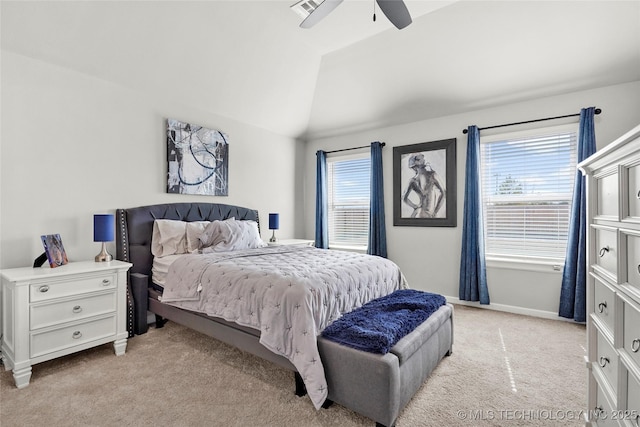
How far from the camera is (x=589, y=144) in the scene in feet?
10.9

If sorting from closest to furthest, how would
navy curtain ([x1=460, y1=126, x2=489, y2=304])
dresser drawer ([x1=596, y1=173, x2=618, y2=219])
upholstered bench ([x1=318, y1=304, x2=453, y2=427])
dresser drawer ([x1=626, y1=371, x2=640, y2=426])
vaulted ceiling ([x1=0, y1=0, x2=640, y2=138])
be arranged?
dresser drawer ([x1=626, y1=371, x2=640, y2=426]) < dresser drawer ([x1=596, y1=173, x2=618, y2=219]) < upholstered bench ([x1=318, y1=304, x2=453, y2=427]) < vaulted ceiling ([x1=0, y1=0, x2=640, y2=138]) < navy curtain ([x1=460, y1=126, x2=489, y2=304])

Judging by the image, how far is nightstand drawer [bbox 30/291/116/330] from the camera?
7.55ft

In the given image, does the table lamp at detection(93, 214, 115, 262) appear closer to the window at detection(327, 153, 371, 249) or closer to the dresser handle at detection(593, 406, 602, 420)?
the window at detection(327, 153, 371, 249)

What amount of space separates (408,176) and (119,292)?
3.78m

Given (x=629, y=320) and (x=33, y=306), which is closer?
(x=629, y=320)

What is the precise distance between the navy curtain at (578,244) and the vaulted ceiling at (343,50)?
55 cm

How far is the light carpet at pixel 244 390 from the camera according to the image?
6.04 ft

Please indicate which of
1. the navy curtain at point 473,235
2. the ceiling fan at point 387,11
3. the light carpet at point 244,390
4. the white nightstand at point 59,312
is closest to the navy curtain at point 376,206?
the navy curtain at point 473,235

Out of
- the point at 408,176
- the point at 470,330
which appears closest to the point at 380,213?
the point at 408,176

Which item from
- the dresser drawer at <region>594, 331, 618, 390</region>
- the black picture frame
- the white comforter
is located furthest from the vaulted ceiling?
the dresser drawer at <region>594, 331, 618, 390</region>

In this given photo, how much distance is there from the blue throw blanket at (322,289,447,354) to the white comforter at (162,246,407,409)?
0.12 metres

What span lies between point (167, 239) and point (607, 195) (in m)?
3.55

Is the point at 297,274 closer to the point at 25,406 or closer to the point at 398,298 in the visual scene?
the point at 398,298

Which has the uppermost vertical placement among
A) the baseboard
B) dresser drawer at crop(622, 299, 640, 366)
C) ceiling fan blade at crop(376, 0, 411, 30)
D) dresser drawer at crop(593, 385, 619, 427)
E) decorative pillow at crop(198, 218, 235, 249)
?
ceiling fan blade at crop(376, 0, 411, 30)
